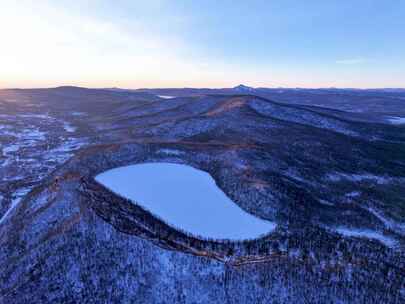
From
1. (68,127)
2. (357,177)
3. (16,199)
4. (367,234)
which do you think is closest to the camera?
(367,234)

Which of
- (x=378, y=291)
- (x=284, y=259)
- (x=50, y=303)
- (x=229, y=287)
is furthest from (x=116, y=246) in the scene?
(x=378, y=291)

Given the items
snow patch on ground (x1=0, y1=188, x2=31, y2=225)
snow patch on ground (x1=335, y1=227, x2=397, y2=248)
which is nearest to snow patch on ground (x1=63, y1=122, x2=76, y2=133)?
snow patch on ground (x1=0, y1=188, x2=31, y2=225)

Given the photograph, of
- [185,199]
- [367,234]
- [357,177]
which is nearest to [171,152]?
[185,199]

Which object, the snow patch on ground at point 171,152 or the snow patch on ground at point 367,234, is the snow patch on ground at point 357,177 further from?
the snow patch on ground at point 171,152

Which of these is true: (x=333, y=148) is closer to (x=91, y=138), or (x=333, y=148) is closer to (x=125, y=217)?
(x=125, y=217)

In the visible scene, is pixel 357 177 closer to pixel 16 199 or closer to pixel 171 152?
pixel 171 152

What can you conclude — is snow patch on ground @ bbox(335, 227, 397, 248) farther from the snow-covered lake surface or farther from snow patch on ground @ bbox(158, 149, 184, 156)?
snow patch on ground @ bbox(158, 149, 184, 156)
